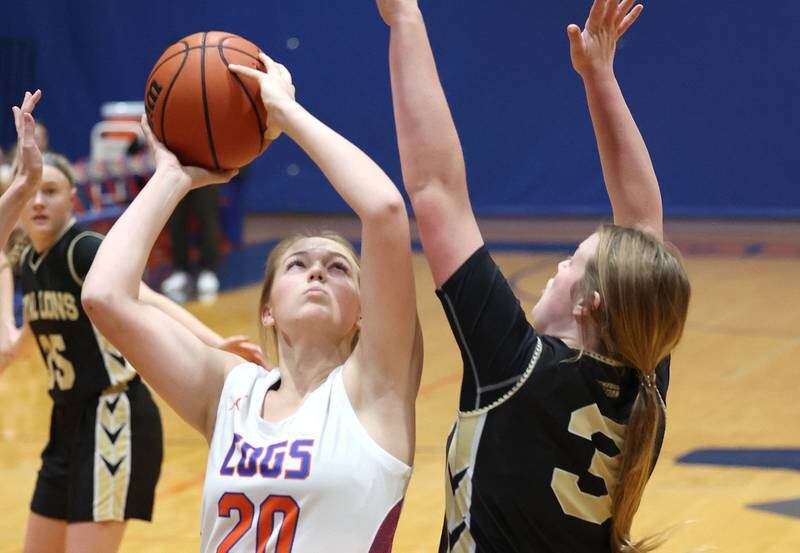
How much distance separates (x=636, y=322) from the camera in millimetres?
2352

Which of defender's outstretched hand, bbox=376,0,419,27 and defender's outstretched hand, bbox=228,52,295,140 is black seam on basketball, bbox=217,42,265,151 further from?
defender's outstretched hand, bbox=376,0,419,27

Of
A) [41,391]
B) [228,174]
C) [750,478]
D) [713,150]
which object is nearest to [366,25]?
[713,150]

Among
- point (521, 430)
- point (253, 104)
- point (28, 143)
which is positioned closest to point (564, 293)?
point (521, 430)

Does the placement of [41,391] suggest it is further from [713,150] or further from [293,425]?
[713,150]

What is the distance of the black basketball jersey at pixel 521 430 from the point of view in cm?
230

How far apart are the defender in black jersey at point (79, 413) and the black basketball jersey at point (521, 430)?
7.44 feet

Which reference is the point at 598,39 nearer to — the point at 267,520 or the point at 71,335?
the point at 267,520

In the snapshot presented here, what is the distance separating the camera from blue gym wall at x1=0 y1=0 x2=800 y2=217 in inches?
595

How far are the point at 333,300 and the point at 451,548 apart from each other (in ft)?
2.02

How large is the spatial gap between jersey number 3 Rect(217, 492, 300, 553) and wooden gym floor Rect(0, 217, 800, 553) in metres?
1.97

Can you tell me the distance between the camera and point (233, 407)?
8.61 ft

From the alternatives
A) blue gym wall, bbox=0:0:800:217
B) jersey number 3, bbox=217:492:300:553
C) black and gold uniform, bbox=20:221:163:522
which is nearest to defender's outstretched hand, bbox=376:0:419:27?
jersey number 3, bbox=217:492:300:553

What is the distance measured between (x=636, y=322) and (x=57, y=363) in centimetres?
275

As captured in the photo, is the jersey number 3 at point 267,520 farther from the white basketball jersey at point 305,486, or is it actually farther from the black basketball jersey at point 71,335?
the black basketball jersey at point 71,335
